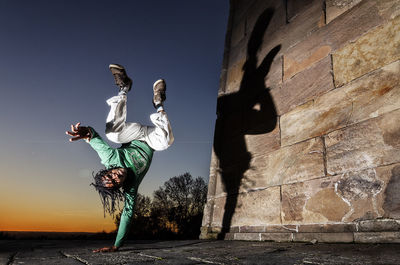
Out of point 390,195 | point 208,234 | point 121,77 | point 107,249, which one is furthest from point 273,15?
point 107,249

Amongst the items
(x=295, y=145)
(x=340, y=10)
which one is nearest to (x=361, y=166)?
(x=295, y=145)

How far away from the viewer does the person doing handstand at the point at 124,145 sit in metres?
2.75

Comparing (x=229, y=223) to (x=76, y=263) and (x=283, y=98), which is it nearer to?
(x=283, y=98)

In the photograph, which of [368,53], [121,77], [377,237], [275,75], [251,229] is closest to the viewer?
[377,237]

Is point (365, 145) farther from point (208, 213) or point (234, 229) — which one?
point (208, 213)

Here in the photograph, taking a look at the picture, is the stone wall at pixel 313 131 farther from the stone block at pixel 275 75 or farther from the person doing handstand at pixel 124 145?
the person doing handstand at pixel 124 145

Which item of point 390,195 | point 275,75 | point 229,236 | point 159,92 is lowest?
point 229,236

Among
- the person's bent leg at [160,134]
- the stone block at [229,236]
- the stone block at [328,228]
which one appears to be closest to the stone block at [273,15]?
the person's bent leg at [160,134]

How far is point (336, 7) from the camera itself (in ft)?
10.6

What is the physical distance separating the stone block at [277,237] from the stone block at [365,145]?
0.87 meters

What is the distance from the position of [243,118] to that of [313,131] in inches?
57.0

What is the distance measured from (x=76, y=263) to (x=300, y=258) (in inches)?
61.5

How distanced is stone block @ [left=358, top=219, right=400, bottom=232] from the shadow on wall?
1659 millimetres

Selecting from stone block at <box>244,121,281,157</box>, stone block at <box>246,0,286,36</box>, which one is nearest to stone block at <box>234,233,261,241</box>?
stone block at <box>244,121,281,157</box>
